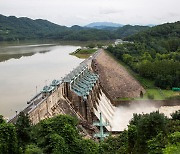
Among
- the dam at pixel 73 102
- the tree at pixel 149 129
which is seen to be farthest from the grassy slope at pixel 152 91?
the tree at pixel 149 129

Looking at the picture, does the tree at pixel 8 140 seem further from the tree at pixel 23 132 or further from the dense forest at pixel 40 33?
the dense forest at pixel 40 33

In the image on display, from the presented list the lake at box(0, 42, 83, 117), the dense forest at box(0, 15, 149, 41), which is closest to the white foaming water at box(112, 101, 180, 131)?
the lake at box(0, 42, 83, 117)

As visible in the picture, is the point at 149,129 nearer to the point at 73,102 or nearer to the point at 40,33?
the point at 73,102

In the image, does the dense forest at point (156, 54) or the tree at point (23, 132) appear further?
the dense forest at point (156, 54)

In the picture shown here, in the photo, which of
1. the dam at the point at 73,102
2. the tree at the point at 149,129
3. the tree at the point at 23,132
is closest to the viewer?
the tree at the point at 23,132

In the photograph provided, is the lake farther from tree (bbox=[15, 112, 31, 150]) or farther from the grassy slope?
tree (bbox=[15, 112, 31, 150])
